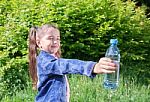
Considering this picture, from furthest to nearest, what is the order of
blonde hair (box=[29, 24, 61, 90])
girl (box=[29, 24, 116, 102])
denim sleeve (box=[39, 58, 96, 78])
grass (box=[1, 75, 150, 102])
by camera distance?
grass (box=[1, 75, 150, 102]) → blonde hair (box=[29, 24, 61, 90]) → girl (box=[29, 24, 116, 102]) → denim sleeve (box=[39, 58, 96, 78])

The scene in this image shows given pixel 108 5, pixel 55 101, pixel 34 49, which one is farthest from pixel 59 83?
pixel 108 5

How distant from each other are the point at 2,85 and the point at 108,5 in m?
3.36

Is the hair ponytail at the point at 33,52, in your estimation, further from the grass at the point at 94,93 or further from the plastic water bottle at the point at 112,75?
the grass at the point at 94,93

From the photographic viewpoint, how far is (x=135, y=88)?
324 inches

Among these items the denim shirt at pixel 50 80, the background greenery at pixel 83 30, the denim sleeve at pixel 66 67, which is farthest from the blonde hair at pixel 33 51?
the background greenery at pixel 83 30

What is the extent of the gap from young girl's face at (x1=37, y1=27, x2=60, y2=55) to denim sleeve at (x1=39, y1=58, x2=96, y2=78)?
18 centimetres

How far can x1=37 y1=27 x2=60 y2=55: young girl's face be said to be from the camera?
168 inches

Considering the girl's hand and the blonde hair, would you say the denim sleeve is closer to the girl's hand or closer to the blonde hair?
the girl's hand

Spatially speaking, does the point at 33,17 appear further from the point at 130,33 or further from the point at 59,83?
the point at 59,83

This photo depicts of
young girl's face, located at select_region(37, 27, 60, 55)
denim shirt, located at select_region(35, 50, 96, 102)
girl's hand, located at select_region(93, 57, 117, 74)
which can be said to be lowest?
denim shirt, located at select_region(35, 50, 96, 102)

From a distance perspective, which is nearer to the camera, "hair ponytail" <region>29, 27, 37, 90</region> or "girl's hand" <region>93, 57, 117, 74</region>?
"girl's hand" <region>93, 57, 117, 74</region>

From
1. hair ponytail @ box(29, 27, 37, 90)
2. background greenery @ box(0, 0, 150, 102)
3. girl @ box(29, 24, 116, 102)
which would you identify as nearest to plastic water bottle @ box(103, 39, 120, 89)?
girl @ box(29, 24, 116, 102)

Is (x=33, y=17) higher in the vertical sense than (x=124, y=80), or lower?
higher

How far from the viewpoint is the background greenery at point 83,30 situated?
930cm
